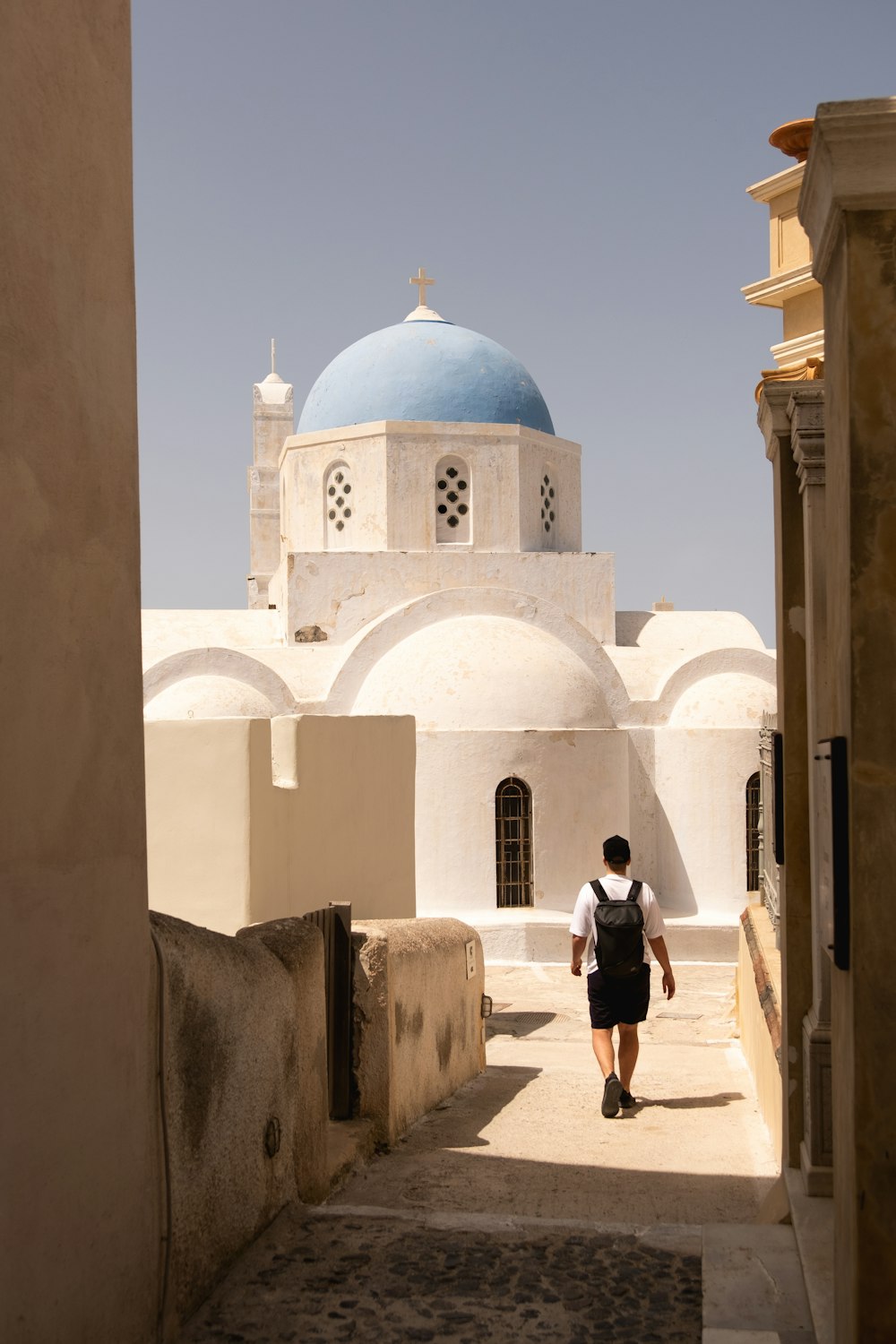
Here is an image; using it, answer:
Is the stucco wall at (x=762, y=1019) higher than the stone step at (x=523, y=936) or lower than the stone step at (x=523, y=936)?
higher

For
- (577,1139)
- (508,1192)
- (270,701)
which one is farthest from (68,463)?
(270,701)

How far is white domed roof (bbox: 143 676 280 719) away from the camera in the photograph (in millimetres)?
14641

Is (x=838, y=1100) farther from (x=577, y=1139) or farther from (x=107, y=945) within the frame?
(x=577, y=1139)

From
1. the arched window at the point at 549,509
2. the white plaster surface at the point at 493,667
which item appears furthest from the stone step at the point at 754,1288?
the arched window at the point at 549,509

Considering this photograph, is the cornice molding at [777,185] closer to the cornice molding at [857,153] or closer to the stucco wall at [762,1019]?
the stucco wall at [762,1019]

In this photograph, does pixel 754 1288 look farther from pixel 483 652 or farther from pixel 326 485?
pixel 326 485

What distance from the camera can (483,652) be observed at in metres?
14.9

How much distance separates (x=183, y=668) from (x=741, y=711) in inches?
242

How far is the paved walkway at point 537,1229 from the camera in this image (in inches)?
127

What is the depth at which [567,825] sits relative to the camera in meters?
14.2

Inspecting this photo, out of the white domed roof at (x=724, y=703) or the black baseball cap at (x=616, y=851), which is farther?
the white domed roof at (x=724, y=703)

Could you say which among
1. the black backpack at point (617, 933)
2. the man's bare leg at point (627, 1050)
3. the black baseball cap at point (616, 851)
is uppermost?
the black baseball cap at point (616, 851)

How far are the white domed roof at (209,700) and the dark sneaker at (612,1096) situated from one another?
873 cm

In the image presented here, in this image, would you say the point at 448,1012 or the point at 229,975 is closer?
the point at 229,975
